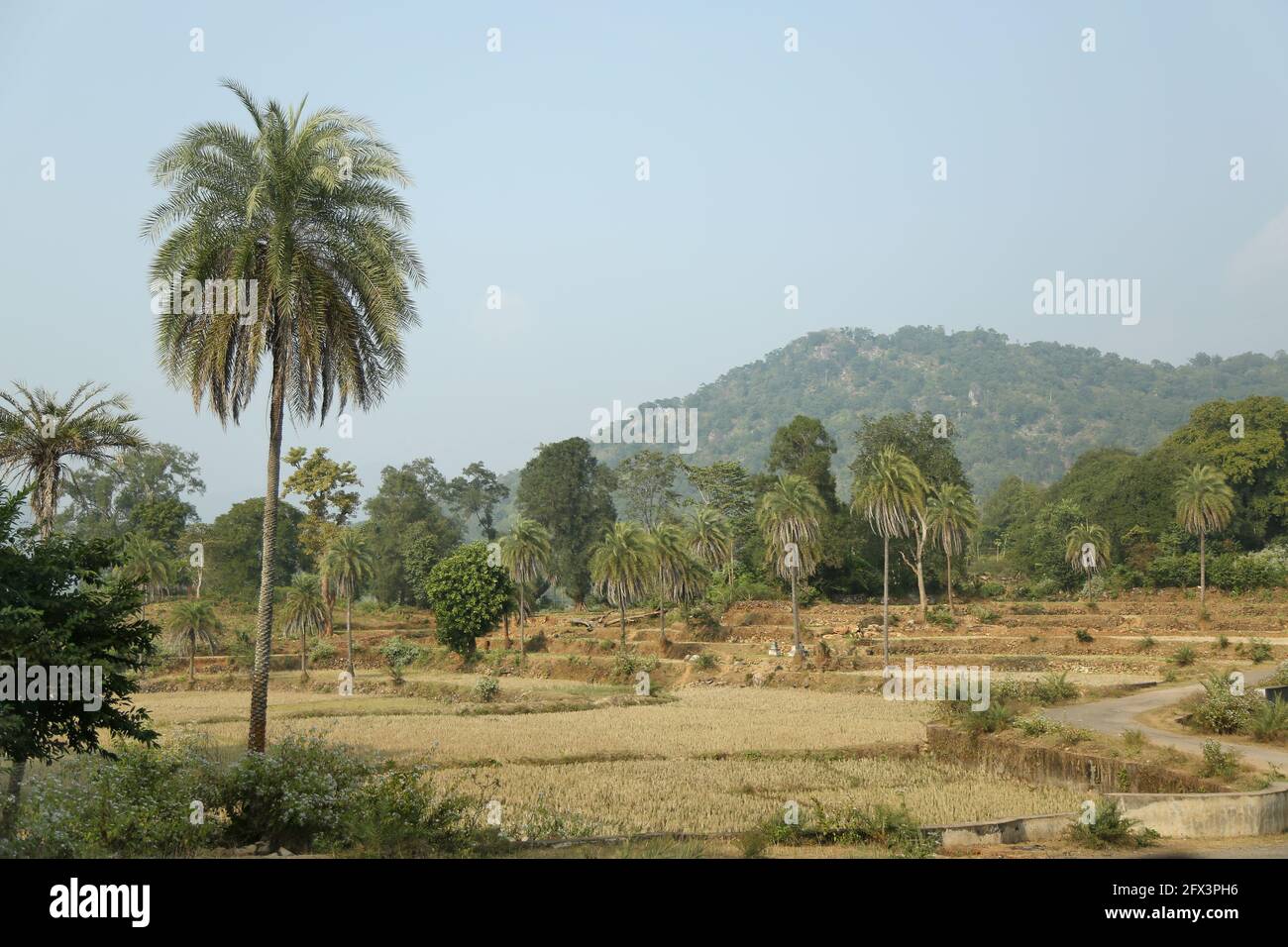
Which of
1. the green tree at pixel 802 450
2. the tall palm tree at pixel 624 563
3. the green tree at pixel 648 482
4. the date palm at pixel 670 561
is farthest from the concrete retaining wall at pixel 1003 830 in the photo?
the green tree at pixel 648 482

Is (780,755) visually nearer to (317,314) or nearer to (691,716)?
(691,716)

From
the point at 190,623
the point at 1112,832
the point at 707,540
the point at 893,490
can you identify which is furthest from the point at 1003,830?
the point at 707,540

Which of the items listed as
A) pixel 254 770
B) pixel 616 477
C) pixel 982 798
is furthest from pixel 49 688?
pixel 616 477

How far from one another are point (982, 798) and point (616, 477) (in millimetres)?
84889

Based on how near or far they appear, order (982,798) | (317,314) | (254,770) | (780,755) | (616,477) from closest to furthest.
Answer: (254,770), (982,798), (317,314), (780,755), (616,477)

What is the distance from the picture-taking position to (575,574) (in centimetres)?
8294

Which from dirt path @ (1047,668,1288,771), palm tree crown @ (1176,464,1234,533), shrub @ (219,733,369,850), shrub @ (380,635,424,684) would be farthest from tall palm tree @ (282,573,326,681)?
palm tree crown @ (1176,464,1234,533)

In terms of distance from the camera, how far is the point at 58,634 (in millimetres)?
13438

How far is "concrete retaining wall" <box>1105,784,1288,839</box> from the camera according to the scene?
14.3 metres

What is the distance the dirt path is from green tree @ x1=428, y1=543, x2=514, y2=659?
33323 mm

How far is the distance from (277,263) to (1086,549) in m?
59.8

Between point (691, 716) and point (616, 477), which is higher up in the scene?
point (616, 477)

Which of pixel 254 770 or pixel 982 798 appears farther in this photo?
pixel 982 798

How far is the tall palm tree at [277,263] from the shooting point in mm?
20500
